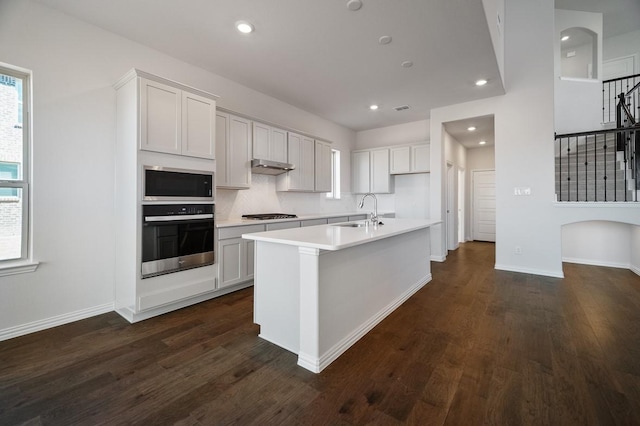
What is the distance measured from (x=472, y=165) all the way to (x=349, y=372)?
7941 mm

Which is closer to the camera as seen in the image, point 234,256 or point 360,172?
point 234,256

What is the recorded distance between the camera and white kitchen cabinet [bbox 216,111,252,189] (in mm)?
3623

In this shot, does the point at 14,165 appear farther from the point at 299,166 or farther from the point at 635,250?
the point at 635,250

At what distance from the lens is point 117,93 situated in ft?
9.50

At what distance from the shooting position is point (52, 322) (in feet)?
8.38

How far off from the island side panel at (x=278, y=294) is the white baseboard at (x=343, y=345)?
21cm

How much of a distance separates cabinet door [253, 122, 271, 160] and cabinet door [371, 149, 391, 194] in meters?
2.96

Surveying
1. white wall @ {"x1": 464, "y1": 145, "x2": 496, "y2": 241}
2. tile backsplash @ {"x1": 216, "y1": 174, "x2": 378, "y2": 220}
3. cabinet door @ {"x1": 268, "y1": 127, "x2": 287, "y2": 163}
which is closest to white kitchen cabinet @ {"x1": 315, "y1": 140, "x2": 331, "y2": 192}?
tile backsplash @ {"x1": 216, "y1": 174, "x2": 378, "y2": 220}

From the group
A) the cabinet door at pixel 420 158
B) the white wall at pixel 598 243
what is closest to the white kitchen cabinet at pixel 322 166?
the cabinet door at pixel 420 158

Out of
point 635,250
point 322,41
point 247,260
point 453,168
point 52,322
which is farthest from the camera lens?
point 453,168

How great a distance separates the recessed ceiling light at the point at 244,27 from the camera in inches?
107

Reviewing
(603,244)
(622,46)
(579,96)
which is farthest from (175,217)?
(622,46)

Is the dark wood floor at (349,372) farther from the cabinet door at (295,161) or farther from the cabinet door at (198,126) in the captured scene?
the cabinet door at (295,161)

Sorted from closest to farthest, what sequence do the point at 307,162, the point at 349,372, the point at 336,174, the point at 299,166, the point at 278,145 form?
1. the point at 349,372
2. the point at 278,145
3. the point at 299,166
4. the point at 307,162
5. the point at 336,174
